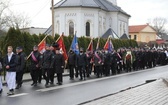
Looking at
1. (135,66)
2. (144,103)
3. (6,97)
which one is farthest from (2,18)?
(144,103)

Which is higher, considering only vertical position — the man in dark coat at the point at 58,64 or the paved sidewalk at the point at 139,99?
the man in dark coat at the point at 58,64

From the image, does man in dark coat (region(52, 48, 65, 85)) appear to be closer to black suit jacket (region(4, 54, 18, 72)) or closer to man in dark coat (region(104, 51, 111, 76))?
black suit jacket (region(4, 54, 18, 72))

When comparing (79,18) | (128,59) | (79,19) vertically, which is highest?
(79,18)

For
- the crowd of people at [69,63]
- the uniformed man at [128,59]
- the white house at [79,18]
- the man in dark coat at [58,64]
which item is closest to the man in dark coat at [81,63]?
the crowd of people at [69,63]

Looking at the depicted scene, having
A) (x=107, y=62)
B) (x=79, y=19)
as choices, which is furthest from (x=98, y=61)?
(x=79, y=19)

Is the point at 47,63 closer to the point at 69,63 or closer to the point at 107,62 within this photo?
the point at 69,63

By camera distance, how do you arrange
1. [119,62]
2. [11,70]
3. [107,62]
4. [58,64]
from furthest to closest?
[119,62]
[107,62]
[58,64]
[11,70]

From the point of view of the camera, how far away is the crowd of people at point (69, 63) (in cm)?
1270

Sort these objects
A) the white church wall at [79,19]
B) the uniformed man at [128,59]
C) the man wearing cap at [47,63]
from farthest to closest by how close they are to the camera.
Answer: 1. the white church wall at [79,19]
2. the uniformed man at [128,59]
3. the man wearing cap at [47,63]

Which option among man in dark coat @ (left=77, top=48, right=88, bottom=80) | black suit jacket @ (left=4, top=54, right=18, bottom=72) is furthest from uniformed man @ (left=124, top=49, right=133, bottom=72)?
black suit jacket @ (left=4, top=54, right=18, bottom=72)

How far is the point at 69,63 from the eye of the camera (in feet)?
62.0

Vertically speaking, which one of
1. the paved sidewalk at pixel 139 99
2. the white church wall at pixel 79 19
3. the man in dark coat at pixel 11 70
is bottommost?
the paved sidewalk at pixel 139 99

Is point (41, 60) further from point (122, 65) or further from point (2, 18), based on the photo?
point (2, 18)

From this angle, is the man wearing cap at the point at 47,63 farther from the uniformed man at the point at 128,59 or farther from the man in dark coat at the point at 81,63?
the uniformed man at the point at 128,59
